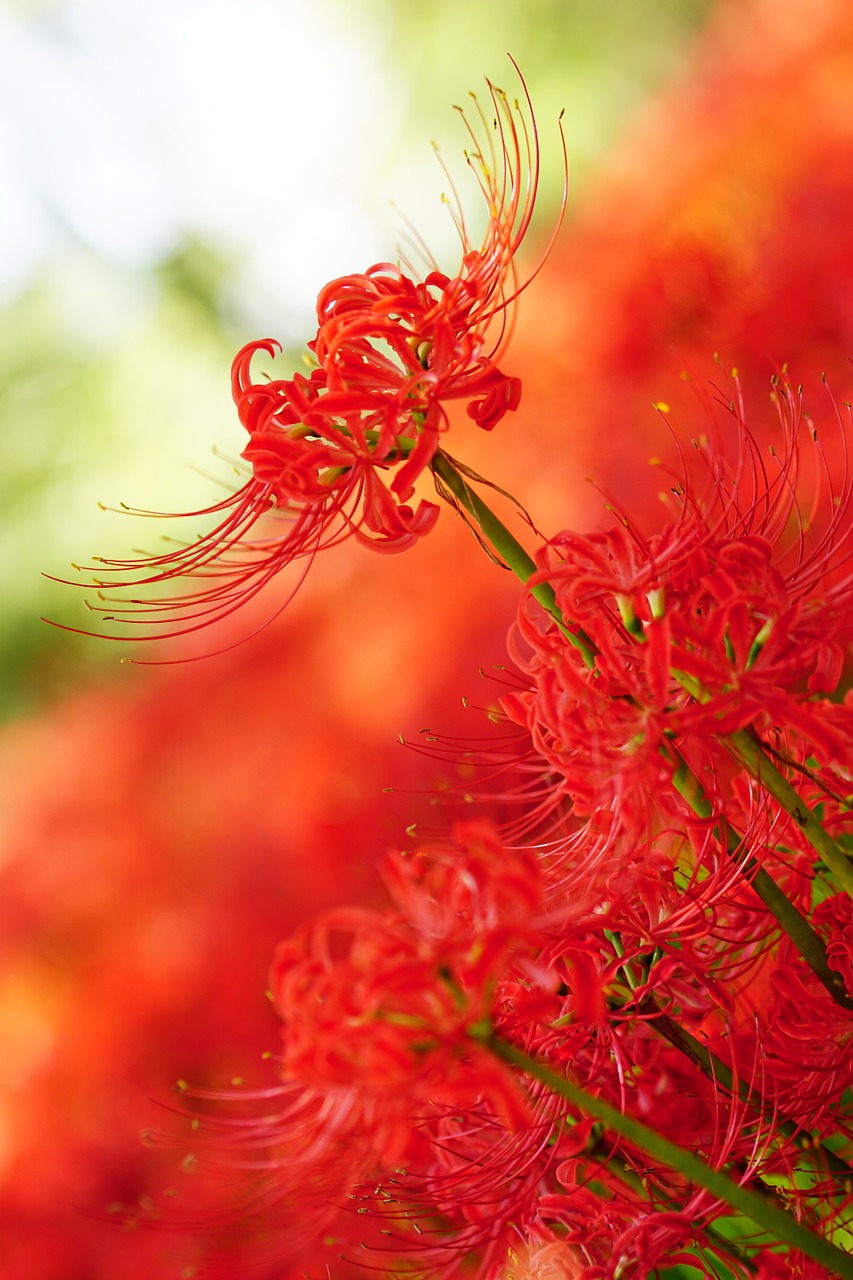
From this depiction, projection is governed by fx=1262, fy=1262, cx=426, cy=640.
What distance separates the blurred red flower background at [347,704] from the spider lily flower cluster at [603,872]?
0.59 meters

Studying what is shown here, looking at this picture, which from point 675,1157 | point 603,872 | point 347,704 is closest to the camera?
point 675,1157

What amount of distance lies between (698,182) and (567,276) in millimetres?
200

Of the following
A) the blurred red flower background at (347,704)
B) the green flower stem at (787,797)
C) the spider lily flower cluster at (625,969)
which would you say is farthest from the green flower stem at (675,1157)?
the blurred red flower background at (347,704)

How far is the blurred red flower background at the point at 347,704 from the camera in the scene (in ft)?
3.94

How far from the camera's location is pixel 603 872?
38 centimetres

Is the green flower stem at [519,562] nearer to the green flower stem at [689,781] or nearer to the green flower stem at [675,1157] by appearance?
the green flower stem at [689,781]

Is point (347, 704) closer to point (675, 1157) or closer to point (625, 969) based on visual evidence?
point (625, 969)

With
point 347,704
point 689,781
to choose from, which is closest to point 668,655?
point 689,781

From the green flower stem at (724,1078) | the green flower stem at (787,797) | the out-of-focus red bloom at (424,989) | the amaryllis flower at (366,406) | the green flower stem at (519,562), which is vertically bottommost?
the green flower stem at (724,1078)

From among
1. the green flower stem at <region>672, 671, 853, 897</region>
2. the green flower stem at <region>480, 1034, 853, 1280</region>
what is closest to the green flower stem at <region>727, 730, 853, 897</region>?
the green flower stem at <region>672, 671, 853, 897</region>

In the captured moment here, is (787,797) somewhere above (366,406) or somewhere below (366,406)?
below

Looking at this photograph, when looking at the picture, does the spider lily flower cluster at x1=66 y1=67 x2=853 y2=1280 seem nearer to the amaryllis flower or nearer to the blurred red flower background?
the amaryllis flower

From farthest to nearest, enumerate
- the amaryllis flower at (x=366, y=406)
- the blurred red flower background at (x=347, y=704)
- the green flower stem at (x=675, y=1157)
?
the blurred red flower background at (x=347, y=704)
the amaryllis flower at (x=366, y=406)
the green flower stem at (x=675, y=1157)

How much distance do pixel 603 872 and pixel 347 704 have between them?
1.19 metres
